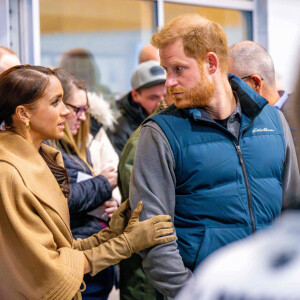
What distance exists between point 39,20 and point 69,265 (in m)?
3.64

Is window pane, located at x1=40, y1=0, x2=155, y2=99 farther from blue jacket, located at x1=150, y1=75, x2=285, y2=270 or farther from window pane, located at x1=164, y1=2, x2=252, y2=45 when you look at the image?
blue jacket, located at x1=150, y1=75, x2=285, y2=270

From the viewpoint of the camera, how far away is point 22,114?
8.66 ft

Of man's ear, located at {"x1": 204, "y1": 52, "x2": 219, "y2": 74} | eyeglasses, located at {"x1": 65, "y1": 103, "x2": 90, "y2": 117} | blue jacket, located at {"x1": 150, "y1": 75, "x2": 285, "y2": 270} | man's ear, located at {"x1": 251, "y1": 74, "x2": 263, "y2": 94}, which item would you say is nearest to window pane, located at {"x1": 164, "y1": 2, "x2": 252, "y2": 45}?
eyeglasses, located at {"x1": 65, "y1": 103, "x2": 90, "y2": 117}

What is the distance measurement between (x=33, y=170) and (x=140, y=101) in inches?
76.6

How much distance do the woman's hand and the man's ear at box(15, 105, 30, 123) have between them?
88 centimetres

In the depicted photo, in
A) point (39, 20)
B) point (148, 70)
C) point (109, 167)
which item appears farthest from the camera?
point (39, 20)

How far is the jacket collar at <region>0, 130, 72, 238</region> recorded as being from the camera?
8.15ft

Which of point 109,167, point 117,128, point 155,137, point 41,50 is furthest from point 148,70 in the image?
point 155,137

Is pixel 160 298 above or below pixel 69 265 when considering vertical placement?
below

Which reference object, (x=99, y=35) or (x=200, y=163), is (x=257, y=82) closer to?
(x=200, y=163)

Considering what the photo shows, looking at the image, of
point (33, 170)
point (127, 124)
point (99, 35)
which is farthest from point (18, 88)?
point (99, 35)

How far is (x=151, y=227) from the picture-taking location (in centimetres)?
234

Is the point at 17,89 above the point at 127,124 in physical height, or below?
above

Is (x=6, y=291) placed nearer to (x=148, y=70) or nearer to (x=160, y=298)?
(x=160, y=298)
